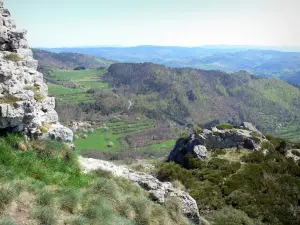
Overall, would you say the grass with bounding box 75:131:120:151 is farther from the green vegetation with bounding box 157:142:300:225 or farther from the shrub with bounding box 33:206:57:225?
the shrub with bounding box 33:206:57:225

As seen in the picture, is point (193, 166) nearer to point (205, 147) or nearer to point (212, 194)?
point (205, 147)

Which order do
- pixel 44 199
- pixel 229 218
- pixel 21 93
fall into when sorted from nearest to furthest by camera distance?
pixel 44 199
pixel 21 93
pixel 229 218

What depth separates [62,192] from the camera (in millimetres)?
11188

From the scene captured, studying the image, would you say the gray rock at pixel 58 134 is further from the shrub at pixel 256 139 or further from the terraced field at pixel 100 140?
the terraced field at pixel 100 140

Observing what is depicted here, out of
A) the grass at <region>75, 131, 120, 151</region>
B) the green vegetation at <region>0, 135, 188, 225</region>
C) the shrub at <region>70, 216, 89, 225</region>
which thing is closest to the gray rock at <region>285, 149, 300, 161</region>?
the green vegetation at <region>0, 135, 188, 225</region>

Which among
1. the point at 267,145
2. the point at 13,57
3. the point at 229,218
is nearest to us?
the point at 13,57

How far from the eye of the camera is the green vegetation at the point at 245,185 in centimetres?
3266

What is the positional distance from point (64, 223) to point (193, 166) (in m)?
43.4

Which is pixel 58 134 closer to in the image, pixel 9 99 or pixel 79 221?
pixel 9 99

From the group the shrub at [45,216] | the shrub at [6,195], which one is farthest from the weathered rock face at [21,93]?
the shrub at [45,216]

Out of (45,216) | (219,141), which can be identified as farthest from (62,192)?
(219,141)

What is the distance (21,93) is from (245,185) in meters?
35.4

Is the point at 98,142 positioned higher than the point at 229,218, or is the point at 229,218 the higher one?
the point at 229,218

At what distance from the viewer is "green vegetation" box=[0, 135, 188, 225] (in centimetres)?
936
